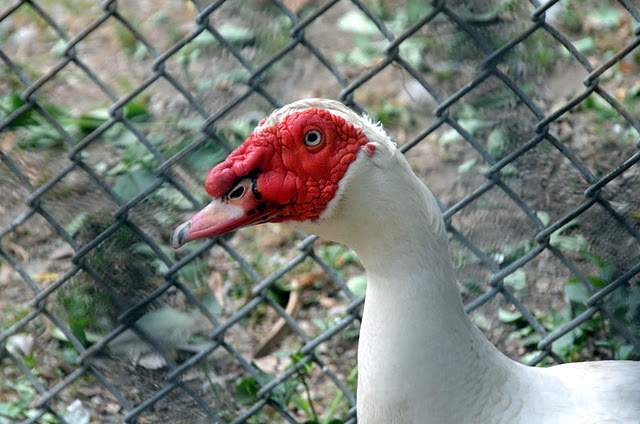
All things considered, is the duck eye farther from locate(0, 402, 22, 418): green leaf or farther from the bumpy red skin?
locate(0, 402, 22, 418): green leaf

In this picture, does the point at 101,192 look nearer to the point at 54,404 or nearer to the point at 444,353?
the point at 54,404

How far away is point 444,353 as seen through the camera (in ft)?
7.69

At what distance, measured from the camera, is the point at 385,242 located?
7.55 feet

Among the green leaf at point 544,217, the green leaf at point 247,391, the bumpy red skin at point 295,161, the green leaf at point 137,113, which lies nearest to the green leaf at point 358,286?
the green leaf at point 247,391

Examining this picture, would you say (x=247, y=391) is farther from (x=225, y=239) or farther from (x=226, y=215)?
(x=226, y=215)

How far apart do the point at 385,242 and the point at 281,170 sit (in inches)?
11.6

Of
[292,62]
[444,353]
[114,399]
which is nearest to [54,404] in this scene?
[114,399]

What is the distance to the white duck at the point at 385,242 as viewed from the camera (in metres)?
2.26

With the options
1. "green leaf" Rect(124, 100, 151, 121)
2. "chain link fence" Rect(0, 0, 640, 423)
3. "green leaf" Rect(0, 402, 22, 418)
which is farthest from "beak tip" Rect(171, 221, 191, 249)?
"green leaf" Rect(0, 402, 22, 418)

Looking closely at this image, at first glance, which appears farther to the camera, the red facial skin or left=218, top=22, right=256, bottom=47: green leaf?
left=218, top=22, right=256, bottom=47: green leaf

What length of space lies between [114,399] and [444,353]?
154 cm

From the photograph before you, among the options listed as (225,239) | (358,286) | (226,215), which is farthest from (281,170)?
(358,286)

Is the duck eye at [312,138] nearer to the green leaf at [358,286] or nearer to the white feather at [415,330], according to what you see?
the white feather at [415,330]

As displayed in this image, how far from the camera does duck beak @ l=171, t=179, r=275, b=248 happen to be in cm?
226
